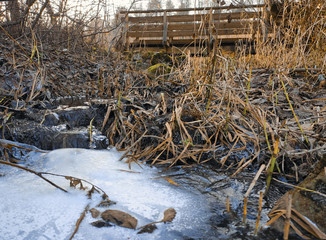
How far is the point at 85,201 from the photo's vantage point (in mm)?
1418

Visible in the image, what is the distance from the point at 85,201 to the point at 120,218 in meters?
0.26

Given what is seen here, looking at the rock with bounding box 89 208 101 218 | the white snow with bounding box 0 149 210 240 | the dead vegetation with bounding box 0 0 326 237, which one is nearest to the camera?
the white snow with bounding box 0 149 210 240

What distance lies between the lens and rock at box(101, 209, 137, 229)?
1.23m

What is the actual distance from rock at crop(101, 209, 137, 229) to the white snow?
1.1 inches

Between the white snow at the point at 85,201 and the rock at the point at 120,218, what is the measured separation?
0.03m

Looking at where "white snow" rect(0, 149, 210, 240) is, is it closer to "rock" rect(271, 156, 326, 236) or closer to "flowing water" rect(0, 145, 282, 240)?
"flowing water" rect(0, 145, 282, 240)

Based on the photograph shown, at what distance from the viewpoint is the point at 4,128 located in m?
2.38

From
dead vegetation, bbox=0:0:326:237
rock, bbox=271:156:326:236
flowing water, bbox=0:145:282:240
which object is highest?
dead vegetation, bbox=0:0:326:237

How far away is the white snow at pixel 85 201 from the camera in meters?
1.18

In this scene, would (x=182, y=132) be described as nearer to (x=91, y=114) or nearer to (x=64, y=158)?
(x=64, y=158)

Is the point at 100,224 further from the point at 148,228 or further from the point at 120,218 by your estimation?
→ the point at 148,228

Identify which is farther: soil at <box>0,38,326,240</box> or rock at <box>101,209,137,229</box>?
soil at <box>0,38,326,240</box>

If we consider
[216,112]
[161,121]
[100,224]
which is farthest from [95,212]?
[216,112]

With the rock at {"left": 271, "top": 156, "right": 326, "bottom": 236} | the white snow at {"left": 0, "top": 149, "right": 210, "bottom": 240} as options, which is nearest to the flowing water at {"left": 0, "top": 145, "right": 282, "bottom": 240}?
the white snow at {"left": 0, "top": 149, "right": 210, "bottom": 240}
